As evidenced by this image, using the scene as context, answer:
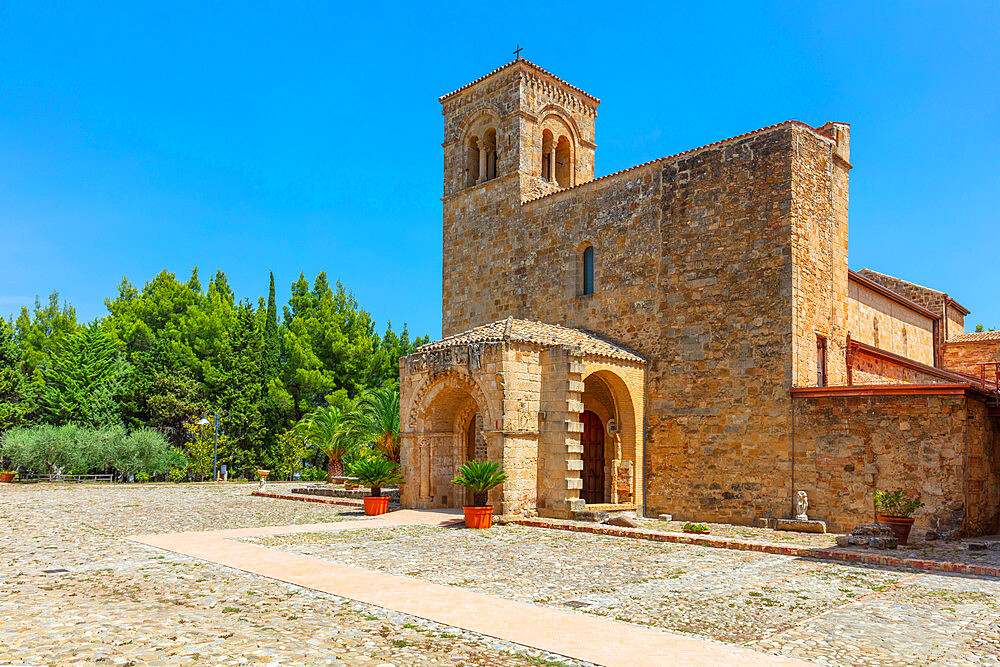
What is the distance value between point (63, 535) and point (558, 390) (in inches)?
439

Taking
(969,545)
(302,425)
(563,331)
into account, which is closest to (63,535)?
(563,331)

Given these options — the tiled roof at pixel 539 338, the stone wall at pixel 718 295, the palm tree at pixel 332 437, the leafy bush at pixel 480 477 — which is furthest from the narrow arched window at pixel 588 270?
the palm tree at pixel 332 437

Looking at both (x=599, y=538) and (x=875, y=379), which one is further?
(x=875, y=379)

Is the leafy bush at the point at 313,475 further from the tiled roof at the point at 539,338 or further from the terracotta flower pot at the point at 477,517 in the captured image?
the terracotta flower pot at the point at 477,517

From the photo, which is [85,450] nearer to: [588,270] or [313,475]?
[313,475]

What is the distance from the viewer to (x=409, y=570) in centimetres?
1130

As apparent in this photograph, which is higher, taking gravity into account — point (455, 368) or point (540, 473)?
point (455, 368)

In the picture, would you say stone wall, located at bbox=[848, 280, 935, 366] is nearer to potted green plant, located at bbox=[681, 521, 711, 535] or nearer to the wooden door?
the wooden door

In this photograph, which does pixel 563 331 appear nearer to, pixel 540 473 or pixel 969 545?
pixel 540 473

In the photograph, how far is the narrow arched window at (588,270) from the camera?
23327mm

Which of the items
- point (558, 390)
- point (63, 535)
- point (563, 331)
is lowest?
point (63, 535)

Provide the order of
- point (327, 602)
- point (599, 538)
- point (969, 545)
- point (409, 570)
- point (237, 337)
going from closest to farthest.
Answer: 1. point (327, 602)
2. point (409, 570)
3. point (969, 545)
4. point (599, 538)
5. point (237, 337)

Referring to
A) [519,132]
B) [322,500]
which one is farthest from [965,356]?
[322,500]

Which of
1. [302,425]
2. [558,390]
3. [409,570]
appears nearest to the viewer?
[409,570]
